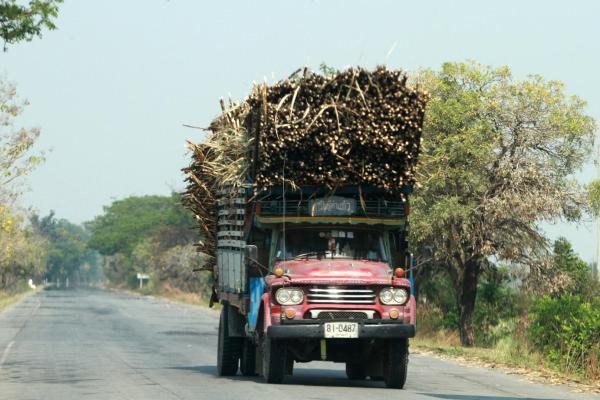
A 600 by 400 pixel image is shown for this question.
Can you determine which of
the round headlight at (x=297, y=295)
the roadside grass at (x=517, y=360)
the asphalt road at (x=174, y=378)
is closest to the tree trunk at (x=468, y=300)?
the roadside grass at (x=517, y=360)

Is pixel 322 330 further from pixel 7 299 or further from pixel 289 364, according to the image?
pixel 7 299

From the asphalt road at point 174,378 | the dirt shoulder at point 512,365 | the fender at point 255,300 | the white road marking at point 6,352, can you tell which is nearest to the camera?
the asphalt road at point 174,378

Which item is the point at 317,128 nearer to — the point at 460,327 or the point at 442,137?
the point at 442,137

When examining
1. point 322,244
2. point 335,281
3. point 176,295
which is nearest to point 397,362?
point 335,281

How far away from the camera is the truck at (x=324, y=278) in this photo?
58.7 ft

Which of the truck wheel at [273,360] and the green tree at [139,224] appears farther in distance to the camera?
the green tree at [139,224]

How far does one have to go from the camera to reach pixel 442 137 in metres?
33.9

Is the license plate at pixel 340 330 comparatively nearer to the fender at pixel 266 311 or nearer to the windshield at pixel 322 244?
the fender at pixel 266 311

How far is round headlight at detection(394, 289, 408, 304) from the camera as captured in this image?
59.5ft

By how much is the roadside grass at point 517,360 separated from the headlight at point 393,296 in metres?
3.26

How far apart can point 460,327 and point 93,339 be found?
9.96 m

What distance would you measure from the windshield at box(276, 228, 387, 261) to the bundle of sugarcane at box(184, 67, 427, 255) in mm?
1000

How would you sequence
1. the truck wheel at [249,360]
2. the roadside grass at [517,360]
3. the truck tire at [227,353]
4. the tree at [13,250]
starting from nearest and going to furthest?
the truck wheel at [249,360] < the roadside grass at [517,360] < the truck tire at [227,353] < the tree at [13,250]

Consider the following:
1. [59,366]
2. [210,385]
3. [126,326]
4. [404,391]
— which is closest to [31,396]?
[210,385]
